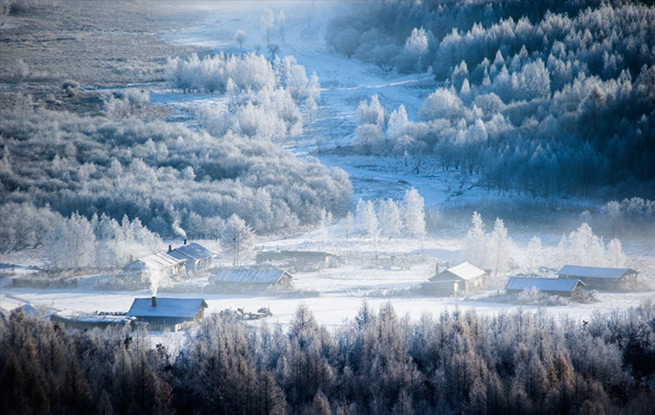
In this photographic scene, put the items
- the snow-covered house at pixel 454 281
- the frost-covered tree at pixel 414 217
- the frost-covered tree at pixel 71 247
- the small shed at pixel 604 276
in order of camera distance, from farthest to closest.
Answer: the frost-covered tree at pixel 414 217 < the frost-covered tree at pixel 71 247 < the small shed at pixel 604 276 < the snow-covered house at pixel 454 281

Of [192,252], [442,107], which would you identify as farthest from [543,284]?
[442,107]

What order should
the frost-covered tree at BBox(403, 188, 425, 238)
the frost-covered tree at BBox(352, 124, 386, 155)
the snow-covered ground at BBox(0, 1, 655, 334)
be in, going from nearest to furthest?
the snow-covered ground at BBox(0, 1, 655, 334), the frost-covered tree at BBox(403, 188, 425, 238), the frost-covered tree at BBox(352, 124, 386, 155)

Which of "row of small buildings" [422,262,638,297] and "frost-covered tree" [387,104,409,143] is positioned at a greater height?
"frost-covered tree" [387,104,409,143]

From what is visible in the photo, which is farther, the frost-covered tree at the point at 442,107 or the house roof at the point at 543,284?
the frost-covered tree at the point at 442,107

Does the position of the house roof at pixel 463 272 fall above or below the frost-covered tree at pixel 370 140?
below

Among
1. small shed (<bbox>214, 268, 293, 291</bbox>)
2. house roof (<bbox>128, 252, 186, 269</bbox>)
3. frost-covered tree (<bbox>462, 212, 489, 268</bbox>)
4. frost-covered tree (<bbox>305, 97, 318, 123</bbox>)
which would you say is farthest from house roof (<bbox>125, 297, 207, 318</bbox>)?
frost-covered tree (<bbox>305, 97, 318, 123</bbox>)

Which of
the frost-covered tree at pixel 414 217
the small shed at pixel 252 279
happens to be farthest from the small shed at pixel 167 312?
the frost-covered tree at pixel 414 217

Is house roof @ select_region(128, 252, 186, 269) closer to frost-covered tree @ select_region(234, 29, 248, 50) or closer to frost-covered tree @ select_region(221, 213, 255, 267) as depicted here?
frost-covered tree @ select_region(221, 213, 255, 267)

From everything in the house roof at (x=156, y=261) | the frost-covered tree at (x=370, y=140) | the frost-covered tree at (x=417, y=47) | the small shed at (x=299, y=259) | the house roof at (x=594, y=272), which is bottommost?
the small shed at (x=299, y=259)

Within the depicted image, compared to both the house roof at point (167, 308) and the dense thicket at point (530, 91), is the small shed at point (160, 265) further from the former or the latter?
the dense thicket at point (530, 91)
